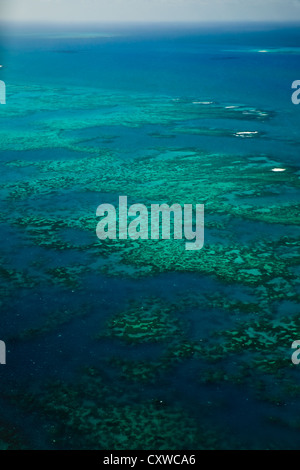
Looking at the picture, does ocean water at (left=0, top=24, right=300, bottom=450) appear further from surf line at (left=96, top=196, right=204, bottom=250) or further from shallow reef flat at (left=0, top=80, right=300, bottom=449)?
surf line at (left=96, top=196, right=204, bottom=250)

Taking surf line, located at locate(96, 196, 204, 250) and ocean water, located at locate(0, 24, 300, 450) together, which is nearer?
ocean water, located at locate(0, 24, 300, 450)

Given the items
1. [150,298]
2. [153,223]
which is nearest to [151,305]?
[150,298]

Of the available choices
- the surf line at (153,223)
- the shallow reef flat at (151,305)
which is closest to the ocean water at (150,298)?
the shallow reef flat at (151,305)

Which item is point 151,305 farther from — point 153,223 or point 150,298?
point 153,223

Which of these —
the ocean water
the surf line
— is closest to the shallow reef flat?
the ocean water

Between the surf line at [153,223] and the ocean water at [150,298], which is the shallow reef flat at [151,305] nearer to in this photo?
the ocean water at [150,298]
